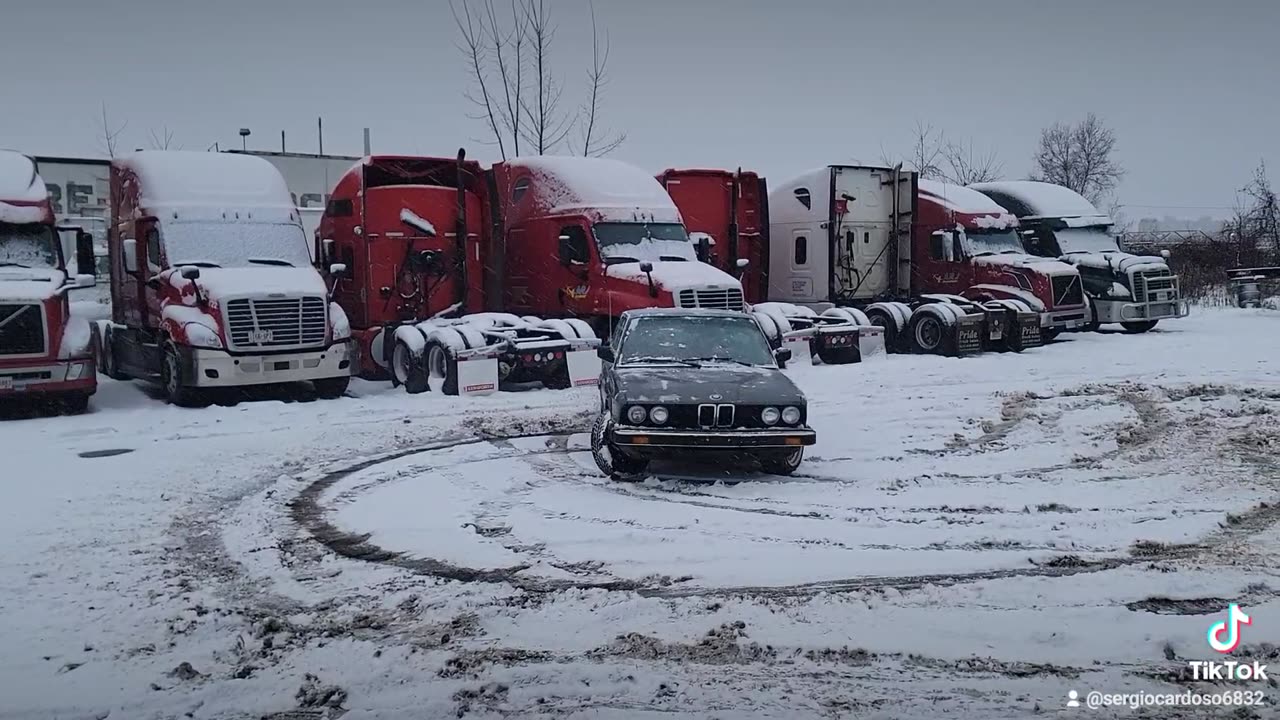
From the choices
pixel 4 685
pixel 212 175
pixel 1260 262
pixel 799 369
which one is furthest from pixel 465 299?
pixel 1260 262

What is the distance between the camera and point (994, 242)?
77.0ft

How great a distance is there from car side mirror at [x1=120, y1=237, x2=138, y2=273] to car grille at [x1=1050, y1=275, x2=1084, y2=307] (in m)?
17.8

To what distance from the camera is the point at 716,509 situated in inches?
329

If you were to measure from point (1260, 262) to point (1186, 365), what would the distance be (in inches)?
969

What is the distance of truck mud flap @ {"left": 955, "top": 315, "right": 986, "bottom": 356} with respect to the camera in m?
20.8

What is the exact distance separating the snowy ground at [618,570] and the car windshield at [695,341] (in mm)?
1258

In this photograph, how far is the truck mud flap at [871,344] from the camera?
1959cm

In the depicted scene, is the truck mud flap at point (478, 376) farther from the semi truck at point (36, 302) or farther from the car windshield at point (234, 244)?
the semi truck at point (36, 302)

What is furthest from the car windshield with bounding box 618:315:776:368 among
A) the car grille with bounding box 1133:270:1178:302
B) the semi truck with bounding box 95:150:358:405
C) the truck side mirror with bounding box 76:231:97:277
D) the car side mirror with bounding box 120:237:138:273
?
the car grille with bounding box 1133:270:1178:302

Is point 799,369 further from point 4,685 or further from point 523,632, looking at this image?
point 4,685

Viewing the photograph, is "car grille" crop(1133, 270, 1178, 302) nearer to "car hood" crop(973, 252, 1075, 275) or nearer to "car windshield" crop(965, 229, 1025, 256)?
"car hood" crop(973, 252, 1075, 275)

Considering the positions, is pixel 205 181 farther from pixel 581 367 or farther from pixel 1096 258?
pixel 1096 258

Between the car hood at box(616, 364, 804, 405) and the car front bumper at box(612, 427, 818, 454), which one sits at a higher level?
the car hood at box(616, 364, 804, 405)

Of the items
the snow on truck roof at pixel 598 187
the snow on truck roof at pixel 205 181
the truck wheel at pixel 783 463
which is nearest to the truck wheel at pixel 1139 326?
the snow on truck roof at pixel 598 187
